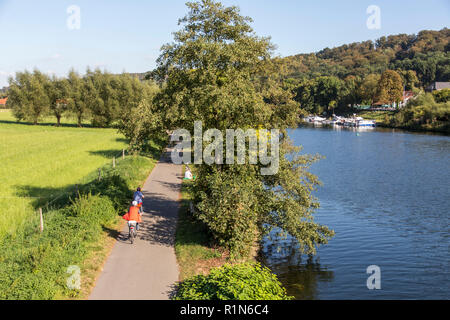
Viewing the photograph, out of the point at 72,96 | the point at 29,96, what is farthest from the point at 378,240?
the point at 29,96

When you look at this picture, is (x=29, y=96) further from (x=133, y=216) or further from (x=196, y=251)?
(x=196, y=251)

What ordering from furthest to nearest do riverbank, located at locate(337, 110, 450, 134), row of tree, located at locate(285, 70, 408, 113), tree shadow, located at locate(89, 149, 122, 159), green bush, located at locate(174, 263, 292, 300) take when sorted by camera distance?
row of tree, located at locate(285, 70, 408, 113) < riverbank, located at locate(337, 110, 450, 134) < tree shadow, located at locate(89, 149, 122, 159) < green bush, located at locate(174, 263, 292, 300)

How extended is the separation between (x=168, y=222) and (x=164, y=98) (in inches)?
222

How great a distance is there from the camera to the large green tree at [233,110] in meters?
14.4

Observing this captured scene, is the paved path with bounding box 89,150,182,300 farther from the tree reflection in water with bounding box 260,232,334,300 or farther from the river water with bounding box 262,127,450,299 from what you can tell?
the river water with bounding box 262,127,450,299

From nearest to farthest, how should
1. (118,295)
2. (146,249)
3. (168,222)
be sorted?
(118,295) < (146,249) < (168,222)

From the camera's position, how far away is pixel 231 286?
32.0ft

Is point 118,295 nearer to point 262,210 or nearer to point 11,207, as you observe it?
point 262,210

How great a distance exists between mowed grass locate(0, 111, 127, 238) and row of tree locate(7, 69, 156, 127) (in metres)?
28.6

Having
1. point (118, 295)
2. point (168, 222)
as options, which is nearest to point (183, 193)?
point (168, 222)

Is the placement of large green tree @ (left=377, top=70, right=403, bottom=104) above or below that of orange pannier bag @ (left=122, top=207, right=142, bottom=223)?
above

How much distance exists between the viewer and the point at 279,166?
1630cm

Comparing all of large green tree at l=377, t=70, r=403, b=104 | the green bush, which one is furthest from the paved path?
large green tree at l=377, t=70, r=403, b=104

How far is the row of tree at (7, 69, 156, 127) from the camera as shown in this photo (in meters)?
81.2
